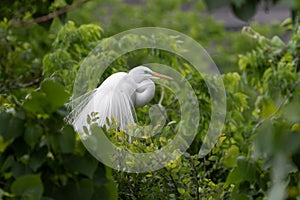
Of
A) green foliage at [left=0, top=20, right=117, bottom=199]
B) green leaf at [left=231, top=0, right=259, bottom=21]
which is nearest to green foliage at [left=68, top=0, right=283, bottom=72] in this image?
green foliage at [left=0, top=20, right=117, bottom=199]

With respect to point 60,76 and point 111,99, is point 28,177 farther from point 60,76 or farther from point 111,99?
point 60,76

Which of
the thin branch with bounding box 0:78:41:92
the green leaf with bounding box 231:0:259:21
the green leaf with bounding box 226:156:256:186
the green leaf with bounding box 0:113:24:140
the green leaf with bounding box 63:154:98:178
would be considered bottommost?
the thin branch with bounding box 0:78:41:92

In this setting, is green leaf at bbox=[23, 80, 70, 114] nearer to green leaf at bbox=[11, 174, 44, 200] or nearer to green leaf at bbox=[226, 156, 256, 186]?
green leaf at bbox=[11, 174, 44, 200]

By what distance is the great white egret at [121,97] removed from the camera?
3939 millimetres

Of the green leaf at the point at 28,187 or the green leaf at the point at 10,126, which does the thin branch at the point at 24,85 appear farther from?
the green leaf at the point at 28,187

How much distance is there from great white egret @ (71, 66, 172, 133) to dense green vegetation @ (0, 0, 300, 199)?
165 mm

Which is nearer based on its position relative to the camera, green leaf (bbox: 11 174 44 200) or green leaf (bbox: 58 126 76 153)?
green leaf (bbox: 11 174 44 200)

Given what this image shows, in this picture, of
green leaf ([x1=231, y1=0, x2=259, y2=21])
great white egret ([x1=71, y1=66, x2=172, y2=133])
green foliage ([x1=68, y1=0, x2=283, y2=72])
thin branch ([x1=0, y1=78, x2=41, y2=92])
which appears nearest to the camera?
green leaf ([x1=231, y1=0, x2=259, y2=21])

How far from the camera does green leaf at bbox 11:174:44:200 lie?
→ 2.01 meters

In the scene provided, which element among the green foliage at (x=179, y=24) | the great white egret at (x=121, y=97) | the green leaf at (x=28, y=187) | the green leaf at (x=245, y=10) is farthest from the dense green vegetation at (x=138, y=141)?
the green foliage at (x=179, y=24)

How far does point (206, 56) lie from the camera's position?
4.98m

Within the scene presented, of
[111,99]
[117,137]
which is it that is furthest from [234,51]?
[117,137]

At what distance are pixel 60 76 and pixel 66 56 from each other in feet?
0.98

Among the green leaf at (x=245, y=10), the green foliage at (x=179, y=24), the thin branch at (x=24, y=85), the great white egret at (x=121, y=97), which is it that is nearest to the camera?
the green leaf at (x=245, y=10)
